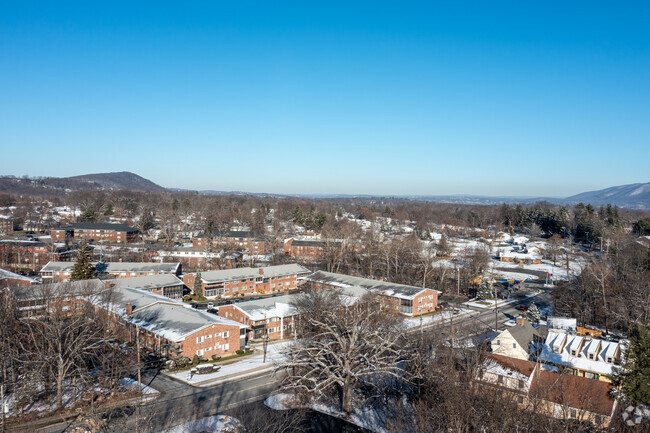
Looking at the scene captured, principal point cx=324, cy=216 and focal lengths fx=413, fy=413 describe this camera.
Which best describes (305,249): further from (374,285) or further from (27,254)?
(27,254)

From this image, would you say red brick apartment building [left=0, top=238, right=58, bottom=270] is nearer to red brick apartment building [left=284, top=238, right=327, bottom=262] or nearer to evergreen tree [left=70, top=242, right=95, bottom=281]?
evergreen tree [left=70, top=242, right=95, bottom=281]

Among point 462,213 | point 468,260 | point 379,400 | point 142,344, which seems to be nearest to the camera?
point 379,400

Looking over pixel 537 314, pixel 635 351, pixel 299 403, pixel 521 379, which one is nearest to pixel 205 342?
pixel 299 403

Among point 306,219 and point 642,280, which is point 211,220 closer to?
point 306,219

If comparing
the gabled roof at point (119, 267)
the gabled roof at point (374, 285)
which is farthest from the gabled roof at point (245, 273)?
the gabled roof at point (119, 267)

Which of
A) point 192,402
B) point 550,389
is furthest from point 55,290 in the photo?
point 550,389

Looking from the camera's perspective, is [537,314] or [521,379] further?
[537,314]

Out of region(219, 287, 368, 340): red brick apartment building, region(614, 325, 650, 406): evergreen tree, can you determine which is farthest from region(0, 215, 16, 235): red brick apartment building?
region(614, 325, 650, 406): evergreen tree
